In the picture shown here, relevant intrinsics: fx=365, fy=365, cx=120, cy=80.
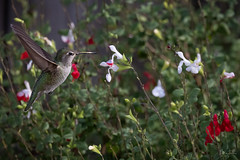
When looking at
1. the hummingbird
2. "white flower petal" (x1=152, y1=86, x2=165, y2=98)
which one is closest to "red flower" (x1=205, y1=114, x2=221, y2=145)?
"white flower petal" (x1=152, y1=86, x2=165, y2=98)

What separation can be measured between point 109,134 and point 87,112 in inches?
9.2

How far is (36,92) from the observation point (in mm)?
1634

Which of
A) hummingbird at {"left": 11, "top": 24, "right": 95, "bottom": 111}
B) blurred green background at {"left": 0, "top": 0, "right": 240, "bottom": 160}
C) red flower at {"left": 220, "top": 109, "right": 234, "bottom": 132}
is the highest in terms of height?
hummingbird at {"left": 11, "top": 24, "right": 95, "bottom": 111}

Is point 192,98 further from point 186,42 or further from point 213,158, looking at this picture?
point 186,42

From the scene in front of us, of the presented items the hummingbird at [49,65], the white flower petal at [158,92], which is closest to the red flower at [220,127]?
the white flower petal at [158,92]

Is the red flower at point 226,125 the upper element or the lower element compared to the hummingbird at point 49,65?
lower

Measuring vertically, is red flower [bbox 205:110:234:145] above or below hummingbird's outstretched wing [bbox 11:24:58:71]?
below

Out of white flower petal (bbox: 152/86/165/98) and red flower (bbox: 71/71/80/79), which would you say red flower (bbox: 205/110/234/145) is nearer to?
white flower petal (bbox: 152/86/165/98)

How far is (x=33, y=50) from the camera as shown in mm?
1267

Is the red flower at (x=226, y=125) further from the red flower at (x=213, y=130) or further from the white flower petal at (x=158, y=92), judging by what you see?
the white flower petal at (x=158, y=92)

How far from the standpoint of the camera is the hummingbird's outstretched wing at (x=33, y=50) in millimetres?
1242

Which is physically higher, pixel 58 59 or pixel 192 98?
pixel 58 59

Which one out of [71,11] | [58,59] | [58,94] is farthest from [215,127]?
[71,11]

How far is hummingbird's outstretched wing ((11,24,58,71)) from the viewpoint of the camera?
4.07ft
